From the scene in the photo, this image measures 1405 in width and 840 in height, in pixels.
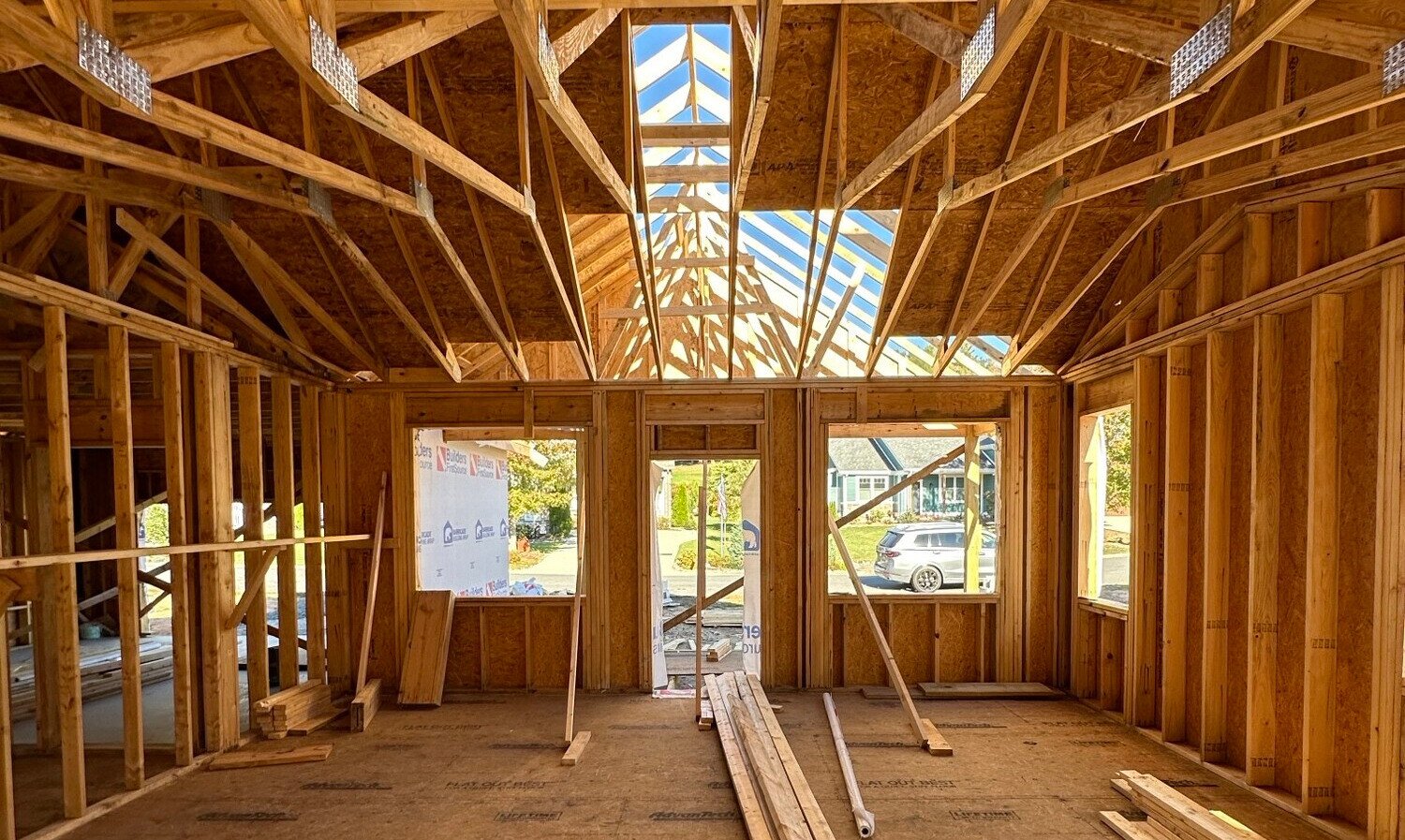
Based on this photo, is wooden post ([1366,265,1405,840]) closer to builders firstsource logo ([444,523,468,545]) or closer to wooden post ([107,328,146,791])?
wooden post ([107,328,146,791])

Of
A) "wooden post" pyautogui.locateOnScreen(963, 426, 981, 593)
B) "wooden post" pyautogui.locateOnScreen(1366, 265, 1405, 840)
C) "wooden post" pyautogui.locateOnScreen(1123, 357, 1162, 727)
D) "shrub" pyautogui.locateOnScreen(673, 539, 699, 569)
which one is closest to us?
"wooden post" pyautogui.locateOnScreen(1366, 265, 1405, 840)

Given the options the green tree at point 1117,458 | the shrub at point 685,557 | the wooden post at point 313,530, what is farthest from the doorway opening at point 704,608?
the green tree at point 1117,458

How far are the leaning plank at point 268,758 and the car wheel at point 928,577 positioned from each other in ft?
37.1

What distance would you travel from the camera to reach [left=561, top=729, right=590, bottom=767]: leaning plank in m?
5.12

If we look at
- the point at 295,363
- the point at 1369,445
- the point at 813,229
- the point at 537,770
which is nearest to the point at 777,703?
the point at 537,770

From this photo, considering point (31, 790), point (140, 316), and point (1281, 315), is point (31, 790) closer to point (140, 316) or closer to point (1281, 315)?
point (140, 316)

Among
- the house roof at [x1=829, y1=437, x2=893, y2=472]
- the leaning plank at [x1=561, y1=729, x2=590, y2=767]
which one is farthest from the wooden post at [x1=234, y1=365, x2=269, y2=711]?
the house roof at [x1=829, y1=437, x2=893, y2=472]

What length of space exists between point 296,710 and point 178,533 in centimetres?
201

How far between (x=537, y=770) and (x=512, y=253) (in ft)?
A: 14.0

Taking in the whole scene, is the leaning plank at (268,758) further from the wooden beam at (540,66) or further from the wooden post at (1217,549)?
the wooden post at (1217,549)

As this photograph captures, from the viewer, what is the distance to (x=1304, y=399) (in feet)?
13.9

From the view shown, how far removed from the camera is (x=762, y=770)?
183 inches

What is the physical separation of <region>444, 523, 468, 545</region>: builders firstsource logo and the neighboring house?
1713 cm

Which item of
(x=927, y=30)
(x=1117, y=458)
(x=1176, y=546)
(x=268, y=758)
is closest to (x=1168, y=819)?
(x=1176, y=546)
